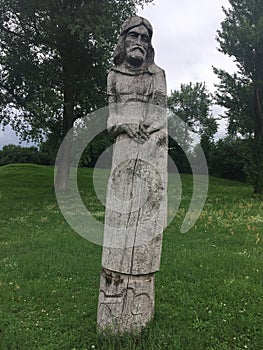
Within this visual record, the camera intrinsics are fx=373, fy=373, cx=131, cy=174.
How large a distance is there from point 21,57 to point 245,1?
14.7 metres

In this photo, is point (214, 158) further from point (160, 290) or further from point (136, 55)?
point (136, 55)

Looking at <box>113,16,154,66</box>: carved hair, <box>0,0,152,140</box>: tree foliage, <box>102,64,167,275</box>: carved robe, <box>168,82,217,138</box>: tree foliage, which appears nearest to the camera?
<box>102,64,167,275</box>: carved robe

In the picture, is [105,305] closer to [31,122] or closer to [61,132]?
[31,122]

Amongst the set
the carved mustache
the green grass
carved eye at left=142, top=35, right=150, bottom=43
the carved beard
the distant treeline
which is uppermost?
the distant treeline

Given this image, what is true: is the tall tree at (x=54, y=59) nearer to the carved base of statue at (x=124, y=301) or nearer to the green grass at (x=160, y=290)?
the green grass at (x=160, y=290)

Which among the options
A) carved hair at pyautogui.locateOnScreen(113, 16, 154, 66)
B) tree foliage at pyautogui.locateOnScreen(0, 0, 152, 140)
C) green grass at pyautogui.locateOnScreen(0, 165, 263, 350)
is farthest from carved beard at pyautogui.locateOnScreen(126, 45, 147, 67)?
tree foliage at pyautogui.locateOnScreen(0, 0, 152, 140)

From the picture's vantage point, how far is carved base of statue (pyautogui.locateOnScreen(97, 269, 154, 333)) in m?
5.30

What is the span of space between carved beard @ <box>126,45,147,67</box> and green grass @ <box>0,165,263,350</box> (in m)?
3.91

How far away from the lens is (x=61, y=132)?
2442 centimetres

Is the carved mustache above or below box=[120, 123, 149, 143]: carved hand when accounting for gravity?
above

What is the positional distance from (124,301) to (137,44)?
368 cm

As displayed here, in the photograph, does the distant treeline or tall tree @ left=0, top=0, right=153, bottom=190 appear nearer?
tall tree @ left=0, top=0, right=153, bottom=190

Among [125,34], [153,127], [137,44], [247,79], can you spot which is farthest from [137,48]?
[247,79]

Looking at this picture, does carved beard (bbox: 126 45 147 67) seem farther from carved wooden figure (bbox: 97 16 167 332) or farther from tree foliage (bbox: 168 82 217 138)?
tree foliage (bbox: 168 82 217 138)
